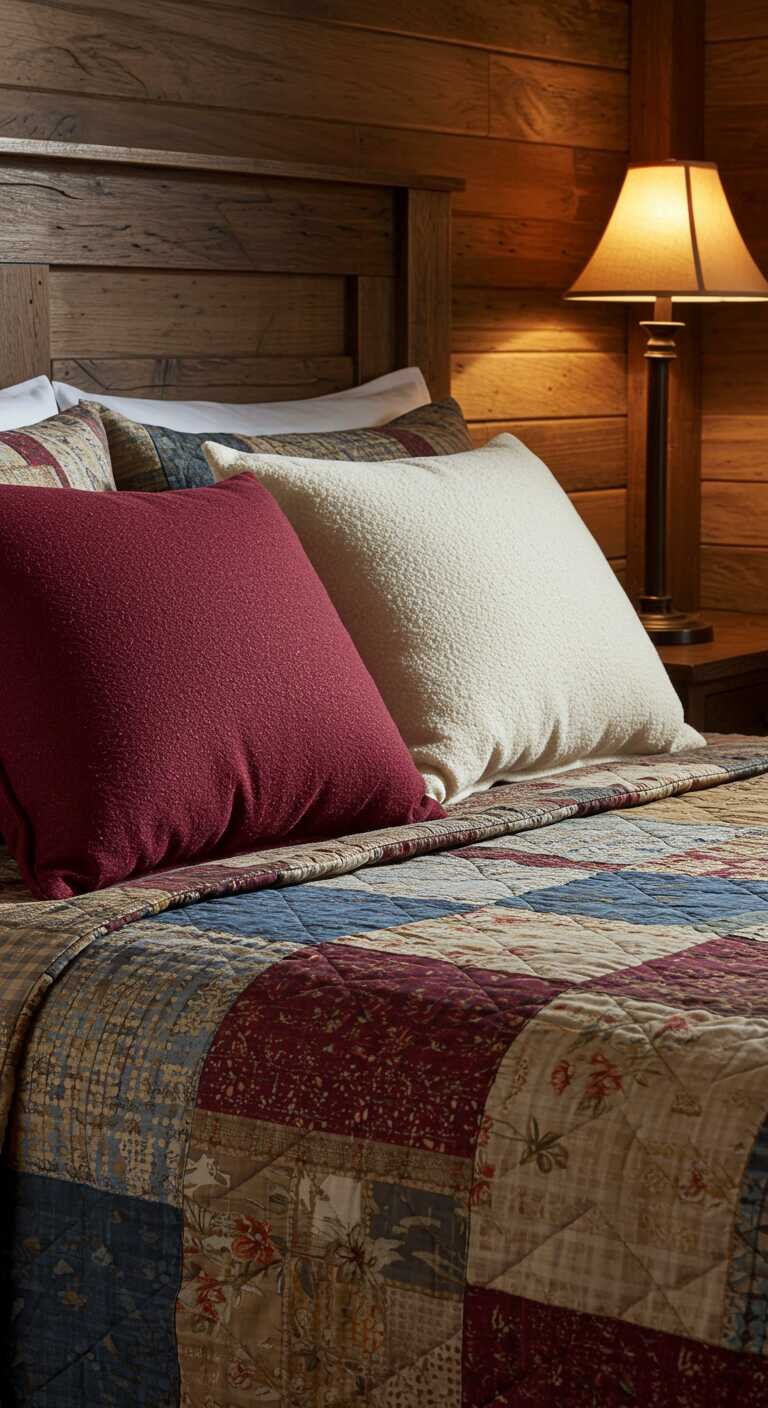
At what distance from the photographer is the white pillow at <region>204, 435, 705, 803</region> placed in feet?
6.60

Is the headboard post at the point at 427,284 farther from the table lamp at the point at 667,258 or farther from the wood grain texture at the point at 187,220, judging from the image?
the table lamp at the point at 667,258

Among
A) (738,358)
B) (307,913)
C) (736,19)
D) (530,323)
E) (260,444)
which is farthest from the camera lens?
(738,358)

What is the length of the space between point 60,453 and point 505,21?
159 centimetres

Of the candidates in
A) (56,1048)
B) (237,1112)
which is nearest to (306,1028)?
(237,1112)

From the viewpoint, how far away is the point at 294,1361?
49.3 inches

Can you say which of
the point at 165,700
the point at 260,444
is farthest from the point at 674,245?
the point at 165,700

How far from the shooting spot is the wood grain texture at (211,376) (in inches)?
98.9

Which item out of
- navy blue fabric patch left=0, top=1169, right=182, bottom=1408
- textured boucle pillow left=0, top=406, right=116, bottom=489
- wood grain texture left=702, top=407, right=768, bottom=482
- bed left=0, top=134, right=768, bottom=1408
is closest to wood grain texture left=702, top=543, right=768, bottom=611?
wood grain texture left=702, top=407, right=768, bottom=482

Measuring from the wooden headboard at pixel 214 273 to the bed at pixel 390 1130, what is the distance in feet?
3.11

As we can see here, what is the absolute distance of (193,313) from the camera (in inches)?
104

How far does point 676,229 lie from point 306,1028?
2.10 m

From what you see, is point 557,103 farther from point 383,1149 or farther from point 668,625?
point 383,1149

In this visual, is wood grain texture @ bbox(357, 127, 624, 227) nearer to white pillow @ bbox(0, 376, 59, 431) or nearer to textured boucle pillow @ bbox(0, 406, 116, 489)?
white pillow @ bbox(0, 376, 59, 431)

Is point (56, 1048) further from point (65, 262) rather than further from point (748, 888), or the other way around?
point (65, 262)
